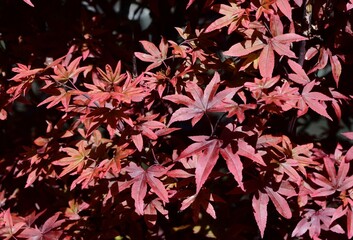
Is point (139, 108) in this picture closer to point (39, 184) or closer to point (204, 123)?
point (204, 123)

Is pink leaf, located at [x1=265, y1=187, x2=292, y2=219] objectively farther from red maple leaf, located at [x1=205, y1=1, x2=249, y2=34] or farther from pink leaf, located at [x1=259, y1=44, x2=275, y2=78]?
red maple leaf, located at [x1=205, y1=1, x2=249, y2=34]

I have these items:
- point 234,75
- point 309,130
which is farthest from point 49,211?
point 309,130

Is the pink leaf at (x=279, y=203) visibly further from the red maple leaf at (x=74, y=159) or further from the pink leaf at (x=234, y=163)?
the red maple leaf at (x=74, y=159)

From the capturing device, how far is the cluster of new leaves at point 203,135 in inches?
60.5

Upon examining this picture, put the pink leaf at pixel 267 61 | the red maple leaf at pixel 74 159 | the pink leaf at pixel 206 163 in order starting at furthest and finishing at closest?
the red maple leaf at pixel 74 159
the pink leaf at pixel 267 61
the pink leaf at pixel 206 163

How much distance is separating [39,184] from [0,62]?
64cm

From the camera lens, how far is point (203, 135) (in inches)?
69.1

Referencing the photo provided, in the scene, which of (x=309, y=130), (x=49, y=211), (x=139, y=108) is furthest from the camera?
(x=309, y=130)

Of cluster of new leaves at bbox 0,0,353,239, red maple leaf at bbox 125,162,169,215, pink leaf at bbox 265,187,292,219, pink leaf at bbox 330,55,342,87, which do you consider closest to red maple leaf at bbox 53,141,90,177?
cluster of new leaves at bbox 0,0,353,239

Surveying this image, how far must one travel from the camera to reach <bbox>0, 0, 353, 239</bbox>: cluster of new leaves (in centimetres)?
154

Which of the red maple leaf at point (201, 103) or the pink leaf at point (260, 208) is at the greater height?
Answer: the red maple leaf at point (201, 103)

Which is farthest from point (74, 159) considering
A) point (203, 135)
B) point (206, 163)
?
point (206, 163)

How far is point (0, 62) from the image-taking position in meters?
2.22

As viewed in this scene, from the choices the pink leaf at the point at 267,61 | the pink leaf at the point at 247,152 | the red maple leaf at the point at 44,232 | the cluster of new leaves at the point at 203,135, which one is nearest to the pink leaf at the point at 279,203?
the cluster of new leaves at the point at 203,135
